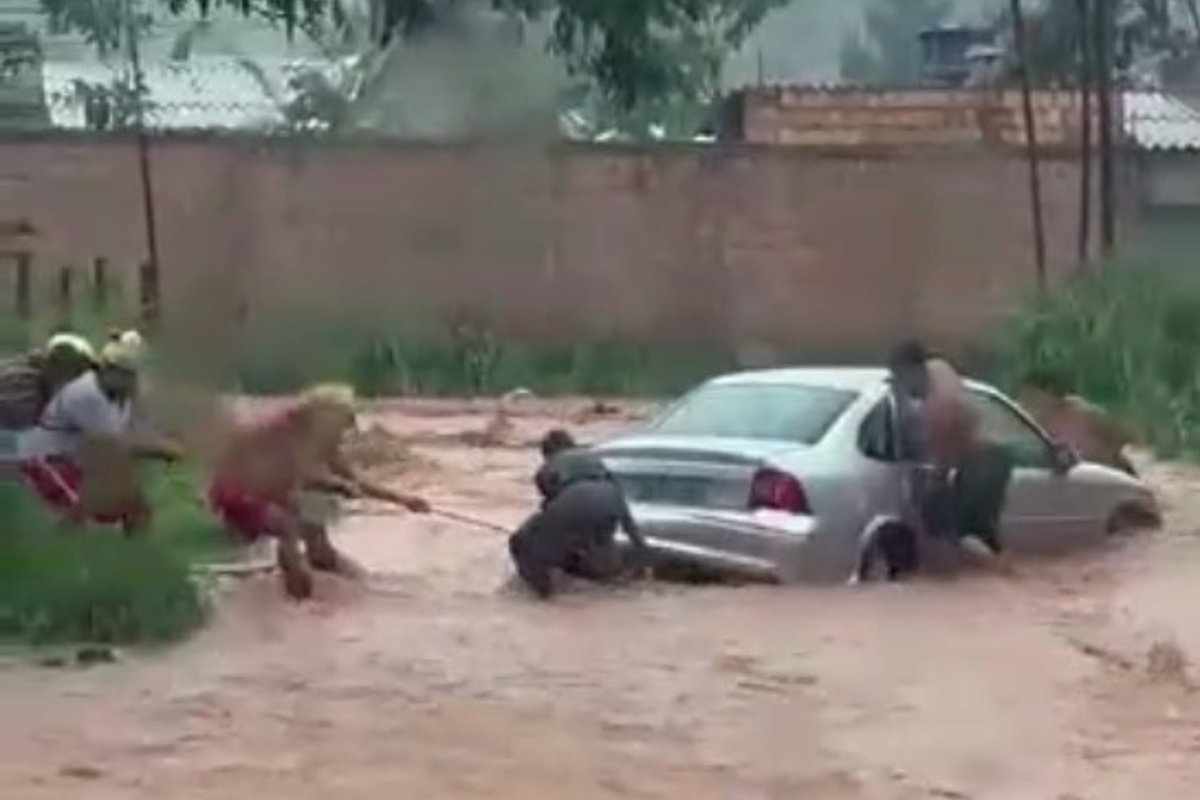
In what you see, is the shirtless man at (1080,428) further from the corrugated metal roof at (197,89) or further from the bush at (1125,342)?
the corrugated metal roof at (197,89)

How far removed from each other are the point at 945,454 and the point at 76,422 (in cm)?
453

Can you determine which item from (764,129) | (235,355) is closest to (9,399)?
(235,355)

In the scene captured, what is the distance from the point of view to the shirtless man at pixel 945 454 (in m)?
17.4

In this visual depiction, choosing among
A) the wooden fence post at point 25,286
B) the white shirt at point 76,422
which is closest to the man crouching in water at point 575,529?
the white shirt at point 76,422

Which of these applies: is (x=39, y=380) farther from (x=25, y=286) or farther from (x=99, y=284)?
(x=25, y=286)

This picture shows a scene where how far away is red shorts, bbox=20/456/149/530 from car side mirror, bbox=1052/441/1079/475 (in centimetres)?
548

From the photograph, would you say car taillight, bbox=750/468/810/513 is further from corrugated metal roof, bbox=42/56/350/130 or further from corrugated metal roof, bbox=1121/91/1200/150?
corrugated metal roof, bbox=1121/91/1200/150

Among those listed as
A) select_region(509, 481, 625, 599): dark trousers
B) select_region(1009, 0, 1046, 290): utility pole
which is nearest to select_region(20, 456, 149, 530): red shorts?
select_region(509, 481, 625, 599): dark trousers

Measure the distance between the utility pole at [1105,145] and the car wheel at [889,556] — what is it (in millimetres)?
17480

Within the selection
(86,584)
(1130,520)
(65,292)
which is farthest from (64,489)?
(65,292)

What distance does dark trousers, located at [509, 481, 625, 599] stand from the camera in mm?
15867

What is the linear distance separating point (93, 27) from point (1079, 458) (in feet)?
88.1

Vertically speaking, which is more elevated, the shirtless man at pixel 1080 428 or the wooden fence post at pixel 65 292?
the wooden fence post at pixel 65 292

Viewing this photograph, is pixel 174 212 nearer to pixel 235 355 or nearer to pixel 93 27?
pixel 93 27
